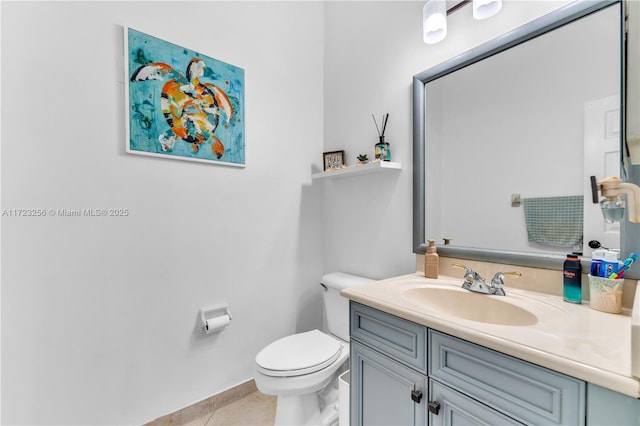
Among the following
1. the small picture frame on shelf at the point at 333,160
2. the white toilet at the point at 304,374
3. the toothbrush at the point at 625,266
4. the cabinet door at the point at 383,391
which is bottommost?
the white toilet at the point at 304,374

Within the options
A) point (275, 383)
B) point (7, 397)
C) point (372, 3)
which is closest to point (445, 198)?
point (275, 383)

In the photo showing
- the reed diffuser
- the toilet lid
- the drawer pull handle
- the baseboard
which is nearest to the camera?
the drawer pull handle

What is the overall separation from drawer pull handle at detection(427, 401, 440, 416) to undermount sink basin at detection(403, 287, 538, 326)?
265 millimetres

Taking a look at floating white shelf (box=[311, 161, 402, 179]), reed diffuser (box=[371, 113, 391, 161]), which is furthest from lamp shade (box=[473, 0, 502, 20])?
floating white shelf (box=[311, 161, 402, 179])

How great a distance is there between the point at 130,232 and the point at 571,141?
75.9 inches

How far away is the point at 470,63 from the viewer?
126cm

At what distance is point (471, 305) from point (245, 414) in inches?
55.3

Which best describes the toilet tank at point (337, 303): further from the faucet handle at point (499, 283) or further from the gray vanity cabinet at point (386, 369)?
the faucet handle at point (499, 283)

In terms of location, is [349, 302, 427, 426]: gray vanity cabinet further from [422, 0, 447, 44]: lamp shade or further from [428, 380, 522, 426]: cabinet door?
[422, 0, 447, 44]: lamp shade

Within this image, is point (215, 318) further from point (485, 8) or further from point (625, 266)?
point (485, 8)

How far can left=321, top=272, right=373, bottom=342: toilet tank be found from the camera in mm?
1657

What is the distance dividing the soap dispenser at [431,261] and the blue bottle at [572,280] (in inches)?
18.1

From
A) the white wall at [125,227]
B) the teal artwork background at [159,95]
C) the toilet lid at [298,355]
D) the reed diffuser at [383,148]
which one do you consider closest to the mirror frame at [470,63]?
the reed diffuser at [383,148]

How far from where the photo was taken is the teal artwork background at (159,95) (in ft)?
4.48
